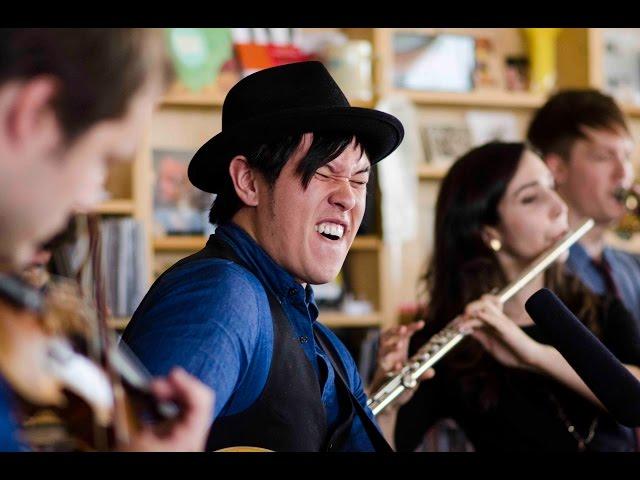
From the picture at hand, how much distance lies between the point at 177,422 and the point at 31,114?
0.24 metres

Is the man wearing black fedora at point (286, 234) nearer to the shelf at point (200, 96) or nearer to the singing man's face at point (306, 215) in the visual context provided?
the singing man's face at point (306, 215)

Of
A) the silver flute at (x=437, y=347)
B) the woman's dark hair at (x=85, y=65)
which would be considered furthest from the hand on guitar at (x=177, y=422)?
the silver flute at (x=437, y=347)

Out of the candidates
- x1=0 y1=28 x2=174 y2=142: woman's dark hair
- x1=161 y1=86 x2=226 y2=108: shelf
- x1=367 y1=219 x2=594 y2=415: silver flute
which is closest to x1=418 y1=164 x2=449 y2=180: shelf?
x1=161 y1=86 x2=226 y2=108: shelf

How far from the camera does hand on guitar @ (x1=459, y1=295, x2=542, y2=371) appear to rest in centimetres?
208

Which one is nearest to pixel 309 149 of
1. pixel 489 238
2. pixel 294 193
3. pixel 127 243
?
pixel 294 193

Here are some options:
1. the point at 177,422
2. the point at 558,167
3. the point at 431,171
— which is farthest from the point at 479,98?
the point at 177,422

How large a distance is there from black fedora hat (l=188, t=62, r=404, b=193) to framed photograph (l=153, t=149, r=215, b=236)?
2.18 m

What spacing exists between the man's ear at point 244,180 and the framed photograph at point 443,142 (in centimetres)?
260

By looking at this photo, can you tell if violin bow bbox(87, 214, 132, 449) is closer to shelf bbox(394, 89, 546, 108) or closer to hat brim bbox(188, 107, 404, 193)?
hat brim bbox(188, 107, 404, 193)

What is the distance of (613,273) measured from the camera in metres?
3.12

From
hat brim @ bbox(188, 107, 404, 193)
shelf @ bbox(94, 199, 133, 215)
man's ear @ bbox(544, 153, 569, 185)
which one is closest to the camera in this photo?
hat brim @ bbox(188, 107, 404, 193)

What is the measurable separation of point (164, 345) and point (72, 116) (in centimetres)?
37

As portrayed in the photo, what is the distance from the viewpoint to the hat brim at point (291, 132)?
135 centimetres

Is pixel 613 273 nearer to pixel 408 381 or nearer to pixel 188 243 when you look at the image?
pixel 408 381
